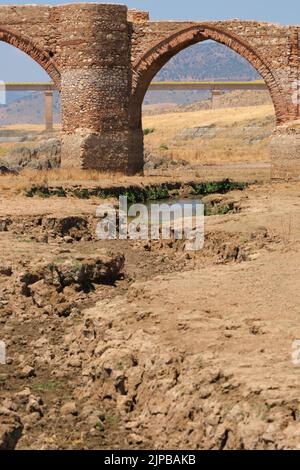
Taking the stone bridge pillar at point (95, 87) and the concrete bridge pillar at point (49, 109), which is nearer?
the stone bridge pillar at point (95, 87)

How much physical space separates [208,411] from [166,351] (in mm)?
1214

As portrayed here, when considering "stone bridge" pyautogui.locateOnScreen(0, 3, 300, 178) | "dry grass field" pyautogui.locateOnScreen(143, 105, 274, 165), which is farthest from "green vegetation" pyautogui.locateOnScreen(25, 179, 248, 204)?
"dry grass field" pyautogui.locateOnScreen(143, 105, 274, 165)

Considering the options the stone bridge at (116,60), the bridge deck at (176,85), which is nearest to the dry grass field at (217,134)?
the bridge deck at (176,85)

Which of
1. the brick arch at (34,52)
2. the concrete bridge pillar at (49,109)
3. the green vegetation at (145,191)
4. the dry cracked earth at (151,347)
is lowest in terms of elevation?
the dry cracked earth at (151,347)

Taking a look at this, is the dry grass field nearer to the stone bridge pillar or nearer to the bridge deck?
the bridge deck

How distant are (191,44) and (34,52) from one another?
368 centimetres

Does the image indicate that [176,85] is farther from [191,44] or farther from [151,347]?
[151,347]

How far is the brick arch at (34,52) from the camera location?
74.9 feet

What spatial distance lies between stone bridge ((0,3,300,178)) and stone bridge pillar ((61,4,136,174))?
0.07ft

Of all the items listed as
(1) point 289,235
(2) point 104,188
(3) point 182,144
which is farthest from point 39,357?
(3) point 182,144

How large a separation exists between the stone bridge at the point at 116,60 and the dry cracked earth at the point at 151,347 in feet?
28.3

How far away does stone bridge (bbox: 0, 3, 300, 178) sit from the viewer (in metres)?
22.0

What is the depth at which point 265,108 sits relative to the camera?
200 feet

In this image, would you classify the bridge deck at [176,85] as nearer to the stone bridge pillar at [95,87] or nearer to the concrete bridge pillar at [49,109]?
the concrete bridge pillar at [49,109]
